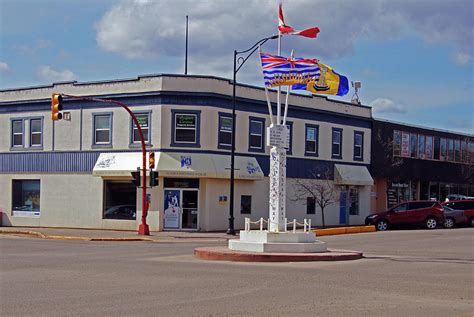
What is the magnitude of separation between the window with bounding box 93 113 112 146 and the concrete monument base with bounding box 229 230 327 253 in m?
17.9

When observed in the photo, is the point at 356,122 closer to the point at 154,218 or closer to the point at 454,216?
the point at 454,216

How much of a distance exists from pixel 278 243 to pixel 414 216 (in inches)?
813

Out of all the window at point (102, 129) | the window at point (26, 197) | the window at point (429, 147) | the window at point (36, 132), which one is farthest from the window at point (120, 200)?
the window at point (429, 147)

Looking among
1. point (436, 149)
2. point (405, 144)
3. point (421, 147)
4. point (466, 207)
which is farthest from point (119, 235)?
point (436, 149)

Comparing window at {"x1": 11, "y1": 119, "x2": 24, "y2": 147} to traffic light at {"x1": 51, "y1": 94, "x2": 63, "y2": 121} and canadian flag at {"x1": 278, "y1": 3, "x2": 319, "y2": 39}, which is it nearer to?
traffic light at {"x1": 51, "y1": 94, "x2": 63, "y2": 121}

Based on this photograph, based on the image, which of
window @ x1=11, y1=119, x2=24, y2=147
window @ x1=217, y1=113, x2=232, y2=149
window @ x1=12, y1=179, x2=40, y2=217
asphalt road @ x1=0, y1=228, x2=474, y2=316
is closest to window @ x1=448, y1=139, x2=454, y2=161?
window @ x1=217, y1=113, x2=232, y2=149

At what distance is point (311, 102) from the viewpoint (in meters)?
43.6

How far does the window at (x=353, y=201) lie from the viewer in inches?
1839

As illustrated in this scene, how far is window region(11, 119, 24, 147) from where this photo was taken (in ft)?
136

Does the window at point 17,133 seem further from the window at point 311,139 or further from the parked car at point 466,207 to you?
the parked car at point 466,207

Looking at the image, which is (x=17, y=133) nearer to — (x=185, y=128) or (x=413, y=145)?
(x=185, y=128)

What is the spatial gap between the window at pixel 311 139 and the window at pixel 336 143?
176cm

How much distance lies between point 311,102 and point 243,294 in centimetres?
3117

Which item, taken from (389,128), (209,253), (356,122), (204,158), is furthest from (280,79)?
(389,128)
